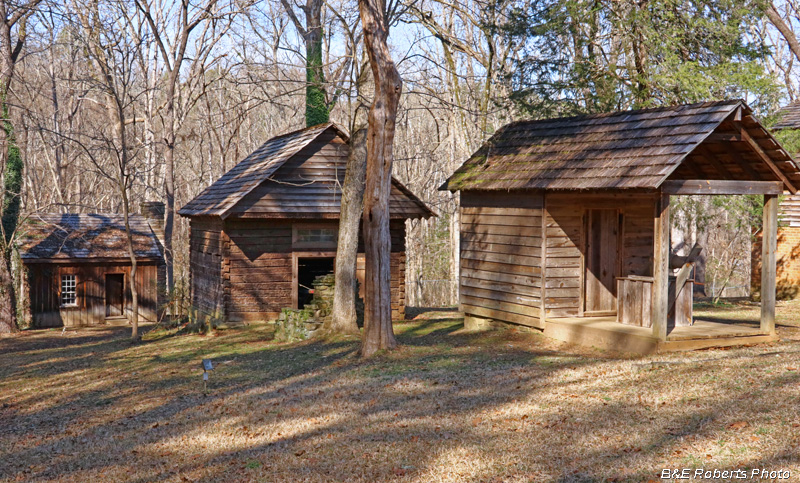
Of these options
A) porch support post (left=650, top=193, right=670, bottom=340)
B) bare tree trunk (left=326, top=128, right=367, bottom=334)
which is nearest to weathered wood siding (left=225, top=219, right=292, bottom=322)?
bare tree trunk (left=326, top=128, right=367, bottom=334)

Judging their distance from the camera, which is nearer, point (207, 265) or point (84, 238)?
point (207, 265)

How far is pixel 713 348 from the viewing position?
44.0 ft

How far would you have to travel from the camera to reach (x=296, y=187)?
20.9m

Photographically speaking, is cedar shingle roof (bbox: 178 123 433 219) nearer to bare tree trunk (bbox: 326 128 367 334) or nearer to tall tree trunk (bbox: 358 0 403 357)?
bare tree trunk (bbox: 326 128 367 334)

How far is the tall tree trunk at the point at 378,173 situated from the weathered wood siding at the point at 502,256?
3.17m

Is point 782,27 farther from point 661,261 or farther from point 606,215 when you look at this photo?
point 661,261

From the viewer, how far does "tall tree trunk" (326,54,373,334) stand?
55.8 feet

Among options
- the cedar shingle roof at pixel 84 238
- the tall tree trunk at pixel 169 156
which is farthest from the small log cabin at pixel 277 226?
the tall tree trunk at pixel 169 156

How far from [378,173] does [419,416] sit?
5523mm

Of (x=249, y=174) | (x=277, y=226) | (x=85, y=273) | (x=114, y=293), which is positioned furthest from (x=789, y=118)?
(x=85, y=273)

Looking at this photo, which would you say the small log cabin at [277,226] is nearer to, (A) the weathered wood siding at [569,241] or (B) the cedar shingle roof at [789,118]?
(A) the weathered wood siding at [569,241]

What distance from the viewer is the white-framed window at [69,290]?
27.3 m

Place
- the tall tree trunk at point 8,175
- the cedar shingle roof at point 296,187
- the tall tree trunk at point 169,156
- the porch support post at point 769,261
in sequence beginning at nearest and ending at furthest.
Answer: the porch support post at point 769,261
the cedar shingle roof at point 296,187
the tall tree trunk at point 8,175
the tall tree trunk at point 169,156

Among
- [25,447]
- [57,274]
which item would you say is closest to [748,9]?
[25,447]
